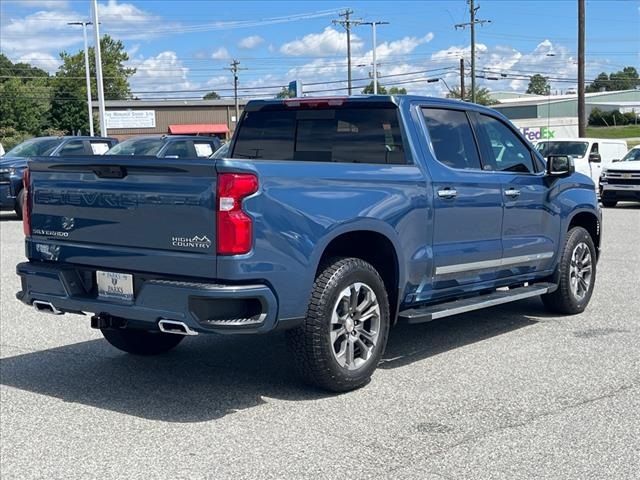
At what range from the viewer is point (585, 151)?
947 inches

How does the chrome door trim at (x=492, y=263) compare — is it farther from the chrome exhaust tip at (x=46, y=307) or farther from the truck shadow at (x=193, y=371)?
the chrome exhaust tip at (x=46, y=307)

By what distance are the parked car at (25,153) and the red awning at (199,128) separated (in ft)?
220

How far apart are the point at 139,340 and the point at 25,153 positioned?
14.0 meters

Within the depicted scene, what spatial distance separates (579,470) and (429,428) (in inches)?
36.4

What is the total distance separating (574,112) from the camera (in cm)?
9788

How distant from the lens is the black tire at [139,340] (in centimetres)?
647

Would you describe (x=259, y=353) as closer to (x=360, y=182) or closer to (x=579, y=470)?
(x=360, y=182)

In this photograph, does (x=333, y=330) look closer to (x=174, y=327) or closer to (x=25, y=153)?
(x=174, y=327)

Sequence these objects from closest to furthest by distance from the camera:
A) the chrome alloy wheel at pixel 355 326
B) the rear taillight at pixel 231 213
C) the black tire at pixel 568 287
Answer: the rear taillight at pixel 231 213, the chrome alloy wheel at pixel 355 326, the black tire at pixel 568 287

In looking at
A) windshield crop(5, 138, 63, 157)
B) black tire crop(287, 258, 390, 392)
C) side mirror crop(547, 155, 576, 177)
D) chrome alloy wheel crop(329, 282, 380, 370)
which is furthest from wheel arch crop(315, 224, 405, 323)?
windshield crop(5, 138, 63, 157)

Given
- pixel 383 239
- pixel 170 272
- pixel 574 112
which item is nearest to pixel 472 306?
pixel 383 239

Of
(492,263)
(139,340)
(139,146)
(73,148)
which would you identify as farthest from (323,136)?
(73,148)

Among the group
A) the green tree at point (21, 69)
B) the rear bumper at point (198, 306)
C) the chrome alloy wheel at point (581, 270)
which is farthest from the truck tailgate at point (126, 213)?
the green tree at point (21, 69)

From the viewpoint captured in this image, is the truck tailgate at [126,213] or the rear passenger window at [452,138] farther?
the rear passenger window at [452,138]
